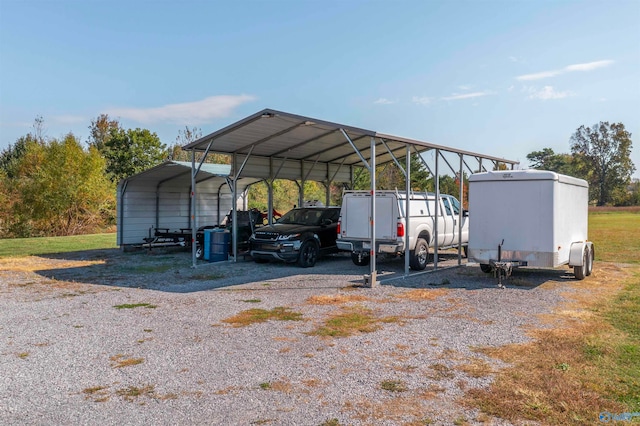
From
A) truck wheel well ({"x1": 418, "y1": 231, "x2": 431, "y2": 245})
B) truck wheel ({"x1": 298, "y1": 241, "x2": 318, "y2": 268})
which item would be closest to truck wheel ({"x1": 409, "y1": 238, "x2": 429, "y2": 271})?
truck wheel well ({"x1": 418, "y1": 231, "x2": 431, "y2": 245})

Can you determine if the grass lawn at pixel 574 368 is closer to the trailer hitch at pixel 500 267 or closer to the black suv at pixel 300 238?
the trailer hitch at pixel 500 267

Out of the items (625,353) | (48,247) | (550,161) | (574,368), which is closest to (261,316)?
(574,368)

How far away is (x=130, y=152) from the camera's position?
126 ft

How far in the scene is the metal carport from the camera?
38.0 ft

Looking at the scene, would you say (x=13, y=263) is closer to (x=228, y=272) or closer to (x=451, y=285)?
(x=228, y=272)

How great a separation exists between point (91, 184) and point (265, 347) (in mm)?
24620

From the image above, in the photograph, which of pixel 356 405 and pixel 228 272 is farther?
pixel 228 272

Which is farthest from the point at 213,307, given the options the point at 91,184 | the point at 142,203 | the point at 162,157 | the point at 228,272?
the point at 162,157

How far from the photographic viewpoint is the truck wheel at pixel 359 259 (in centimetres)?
1337

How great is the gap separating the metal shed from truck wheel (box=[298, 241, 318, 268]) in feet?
14.9

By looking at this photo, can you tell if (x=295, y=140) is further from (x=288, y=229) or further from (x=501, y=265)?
(x=501, y=265)

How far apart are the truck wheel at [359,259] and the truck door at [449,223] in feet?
7.45

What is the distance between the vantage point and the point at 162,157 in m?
40.0

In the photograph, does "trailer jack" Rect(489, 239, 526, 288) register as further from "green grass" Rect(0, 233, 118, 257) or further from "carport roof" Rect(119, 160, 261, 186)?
"green grass" Rect(0, 233, 118, 257)
